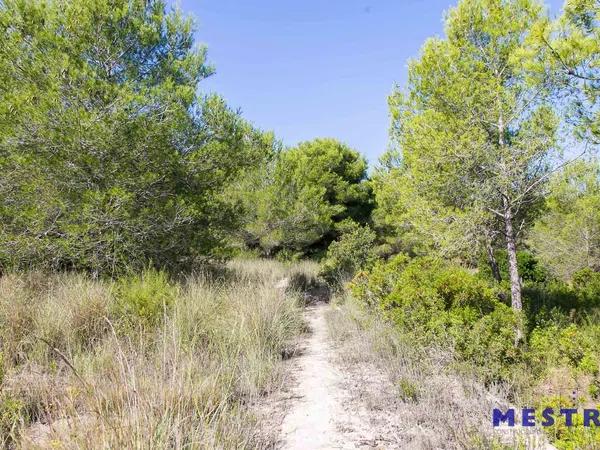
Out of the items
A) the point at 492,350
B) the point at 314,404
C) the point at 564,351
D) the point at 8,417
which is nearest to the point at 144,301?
the point at 8,417

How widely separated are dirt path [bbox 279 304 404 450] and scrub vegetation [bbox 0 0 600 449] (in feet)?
0.98

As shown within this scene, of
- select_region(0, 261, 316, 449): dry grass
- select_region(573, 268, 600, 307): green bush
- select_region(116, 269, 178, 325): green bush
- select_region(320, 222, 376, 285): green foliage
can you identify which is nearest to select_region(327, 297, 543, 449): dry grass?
select_region(0, 261, 316, 449): dry grass

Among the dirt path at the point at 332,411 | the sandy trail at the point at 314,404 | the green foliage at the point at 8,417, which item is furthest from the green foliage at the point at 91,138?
the green foliage at the point at 8,417

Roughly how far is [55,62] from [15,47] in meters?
0.91

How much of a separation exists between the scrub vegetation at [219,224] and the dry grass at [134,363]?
33mm

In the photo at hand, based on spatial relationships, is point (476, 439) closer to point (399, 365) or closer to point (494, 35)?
point (399, 365)

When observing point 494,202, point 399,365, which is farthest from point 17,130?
point 494,202

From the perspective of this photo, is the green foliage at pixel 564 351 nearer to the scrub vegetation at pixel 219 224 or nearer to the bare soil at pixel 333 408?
the scrub vegetation at pixel 219 224

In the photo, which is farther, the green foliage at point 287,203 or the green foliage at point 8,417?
the green foliage at point 287,203

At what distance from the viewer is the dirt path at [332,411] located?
11.0 ft

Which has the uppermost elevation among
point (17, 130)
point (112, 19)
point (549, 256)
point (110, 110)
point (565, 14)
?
point (112, 19)

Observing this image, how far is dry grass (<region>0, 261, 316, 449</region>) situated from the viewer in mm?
2449

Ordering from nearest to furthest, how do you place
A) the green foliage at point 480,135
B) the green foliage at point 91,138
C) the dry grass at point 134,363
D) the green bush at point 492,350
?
1. the dry grass at point 134,363
2. the green bush at point 492,350
3. the green foliage at point 480,135
4. the green foliage at point 91,138

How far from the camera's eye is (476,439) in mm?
2881
